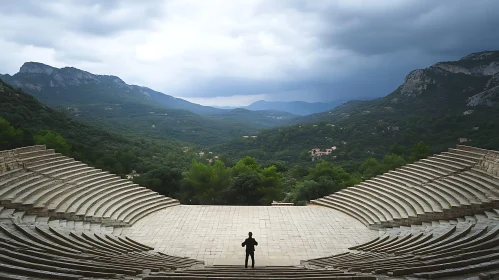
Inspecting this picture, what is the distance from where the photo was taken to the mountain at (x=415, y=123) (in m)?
57.5

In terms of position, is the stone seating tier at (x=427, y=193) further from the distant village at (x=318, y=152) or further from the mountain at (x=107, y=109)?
the mountain at (x=107, y=109)

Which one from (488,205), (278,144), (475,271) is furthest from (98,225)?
(278,144)

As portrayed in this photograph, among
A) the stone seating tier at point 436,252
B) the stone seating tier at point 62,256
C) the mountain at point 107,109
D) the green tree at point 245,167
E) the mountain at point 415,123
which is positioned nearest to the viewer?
the stone seating tier at point 62,256

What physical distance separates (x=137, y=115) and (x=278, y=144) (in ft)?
226

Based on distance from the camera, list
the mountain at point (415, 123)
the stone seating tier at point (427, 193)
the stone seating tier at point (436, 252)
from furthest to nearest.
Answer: the mountain at point (415, 123) < the stone seating tier at point (427, 193) < the stone seating tier at point (436, 252)

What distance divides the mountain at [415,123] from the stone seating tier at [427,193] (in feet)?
101

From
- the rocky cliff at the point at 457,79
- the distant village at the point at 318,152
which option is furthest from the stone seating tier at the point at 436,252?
the rocky cliff at the point at 457,79

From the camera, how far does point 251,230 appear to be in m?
17.0

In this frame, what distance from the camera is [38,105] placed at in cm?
5259

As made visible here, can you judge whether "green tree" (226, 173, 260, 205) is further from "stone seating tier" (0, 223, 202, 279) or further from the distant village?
the distant village

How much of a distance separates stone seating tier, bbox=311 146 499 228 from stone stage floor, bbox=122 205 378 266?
1193 mm

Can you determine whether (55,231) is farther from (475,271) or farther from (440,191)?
(440,191)

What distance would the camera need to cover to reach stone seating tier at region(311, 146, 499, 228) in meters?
14.3

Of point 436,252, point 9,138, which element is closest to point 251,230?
point 436,252
